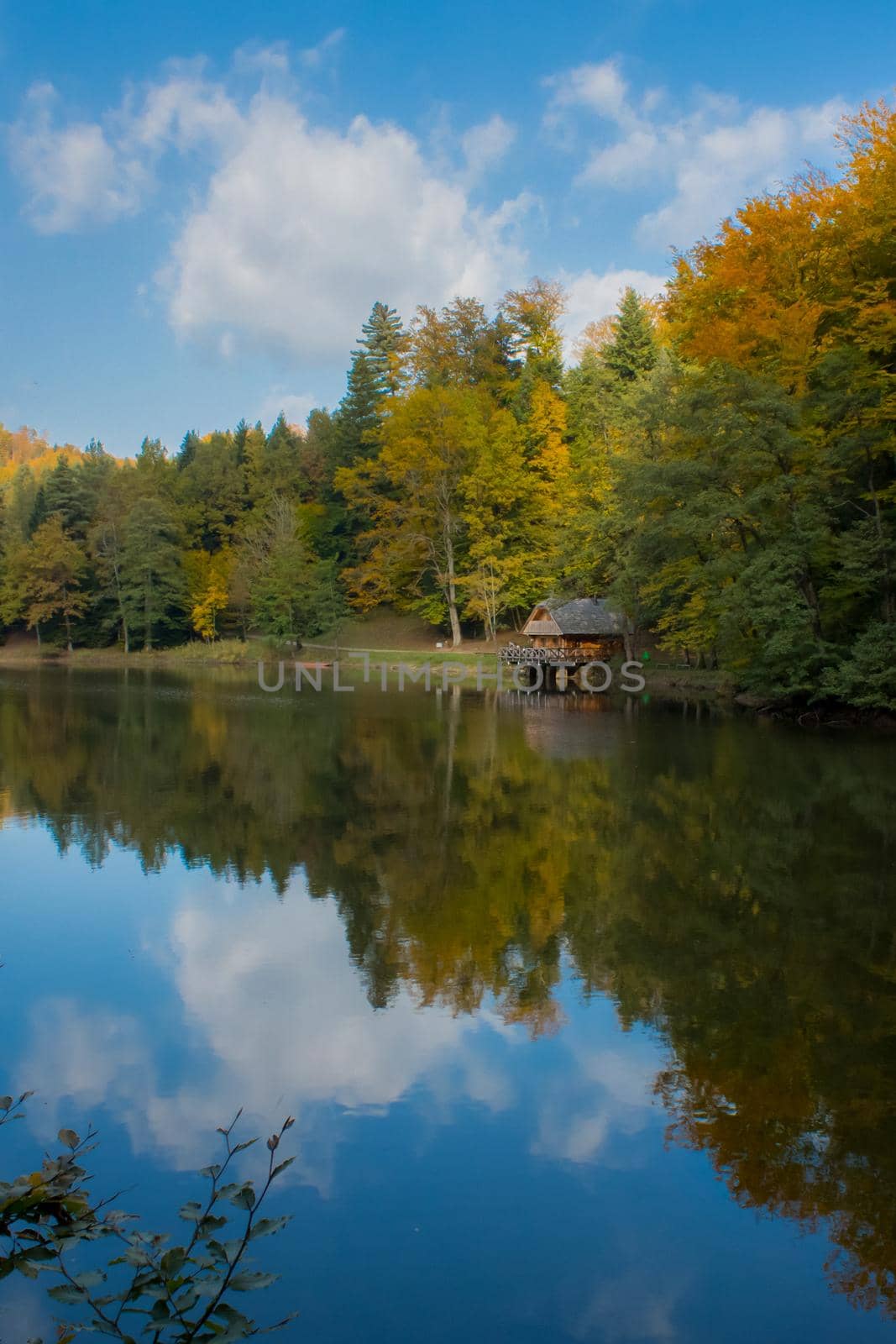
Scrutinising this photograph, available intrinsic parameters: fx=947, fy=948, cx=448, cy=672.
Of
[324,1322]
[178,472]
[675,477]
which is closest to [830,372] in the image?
[675,477]

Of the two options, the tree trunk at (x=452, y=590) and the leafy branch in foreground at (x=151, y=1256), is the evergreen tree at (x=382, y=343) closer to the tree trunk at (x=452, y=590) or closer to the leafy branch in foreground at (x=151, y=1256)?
the tree trunk at (x=452, y=590)

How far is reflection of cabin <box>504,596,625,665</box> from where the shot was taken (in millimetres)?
31719

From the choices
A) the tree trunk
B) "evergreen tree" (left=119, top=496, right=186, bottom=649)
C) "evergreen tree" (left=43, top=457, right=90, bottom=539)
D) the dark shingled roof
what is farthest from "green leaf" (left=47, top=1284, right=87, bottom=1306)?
"evergreen tree" (left=43, top=457, right=90, bottom=539)

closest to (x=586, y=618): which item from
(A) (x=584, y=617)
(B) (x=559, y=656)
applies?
(A) (x=584, y=617)

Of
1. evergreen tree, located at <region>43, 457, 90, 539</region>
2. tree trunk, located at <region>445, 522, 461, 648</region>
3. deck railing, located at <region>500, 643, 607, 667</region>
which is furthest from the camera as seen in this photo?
evergreen tree, located at <region>43, 457, 90, 539</region>

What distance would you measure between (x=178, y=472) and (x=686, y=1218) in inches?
2206

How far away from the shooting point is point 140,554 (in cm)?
4556

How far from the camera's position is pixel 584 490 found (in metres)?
32.9

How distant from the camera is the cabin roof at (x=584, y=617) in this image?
31.6 m

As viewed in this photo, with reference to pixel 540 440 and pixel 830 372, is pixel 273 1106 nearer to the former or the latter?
pixel 830 372

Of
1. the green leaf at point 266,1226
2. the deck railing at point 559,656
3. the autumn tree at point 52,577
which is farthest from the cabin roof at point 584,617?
the green leaf at point 266,1226

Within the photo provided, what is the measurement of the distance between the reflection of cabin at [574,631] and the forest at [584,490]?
3.21 ft

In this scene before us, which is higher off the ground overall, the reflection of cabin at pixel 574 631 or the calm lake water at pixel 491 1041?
the reflection of cabin at pixel 574 631

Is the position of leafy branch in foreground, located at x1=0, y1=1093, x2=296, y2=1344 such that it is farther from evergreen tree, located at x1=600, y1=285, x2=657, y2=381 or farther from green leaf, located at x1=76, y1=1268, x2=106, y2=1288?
evergreen tree, located at x1=600, y1=285, x2=657, y2=381
